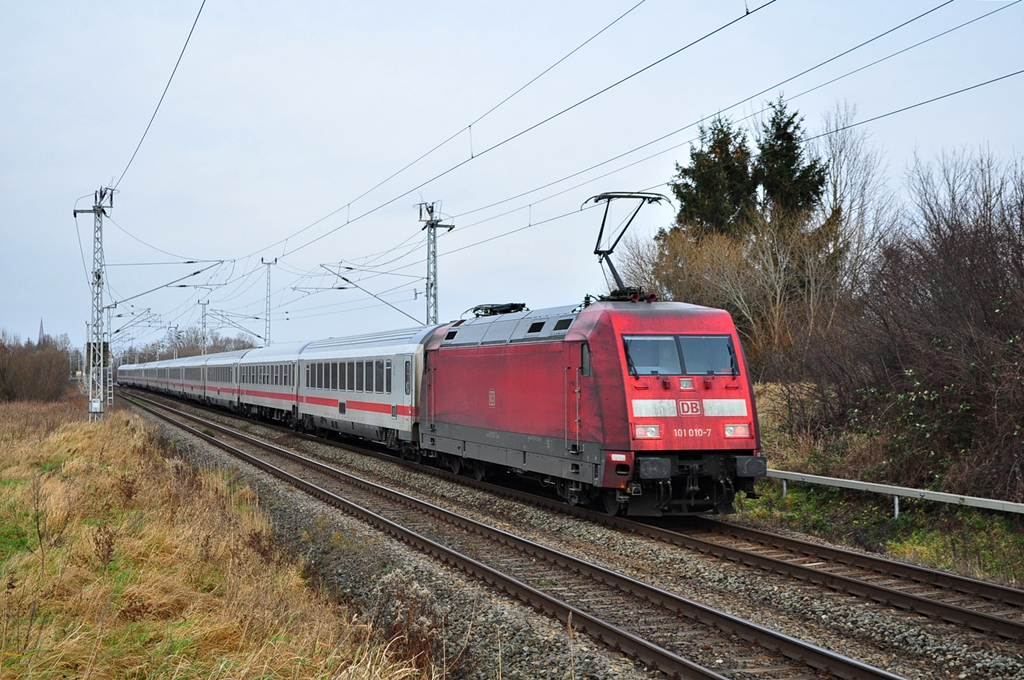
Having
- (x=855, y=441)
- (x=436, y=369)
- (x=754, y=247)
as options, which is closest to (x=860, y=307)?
(x=855, y=441)

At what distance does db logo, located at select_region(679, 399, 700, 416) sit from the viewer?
11.8 m

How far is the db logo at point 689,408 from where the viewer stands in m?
11.8

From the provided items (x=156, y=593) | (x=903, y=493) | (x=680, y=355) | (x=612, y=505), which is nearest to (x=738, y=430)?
(x=680, y=355)

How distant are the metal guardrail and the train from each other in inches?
70.8

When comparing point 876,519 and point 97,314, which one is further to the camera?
point 97,314

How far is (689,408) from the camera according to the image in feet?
38.9

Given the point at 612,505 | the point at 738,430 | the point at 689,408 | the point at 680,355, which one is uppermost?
the point at 680,355

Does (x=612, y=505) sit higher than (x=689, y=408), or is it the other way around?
(x=689, y=408)

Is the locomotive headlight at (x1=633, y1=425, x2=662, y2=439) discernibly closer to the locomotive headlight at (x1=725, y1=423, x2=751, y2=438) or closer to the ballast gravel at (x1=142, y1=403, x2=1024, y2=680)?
the locomotive headlight at (x1=725, y1=423, x2=751, y2=438)

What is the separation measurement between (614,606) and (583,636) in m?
1.05

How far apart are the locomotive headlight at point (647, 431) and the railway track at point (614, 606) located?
2041 mm

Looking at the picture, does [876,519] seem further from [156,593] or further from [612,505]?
[156,593]

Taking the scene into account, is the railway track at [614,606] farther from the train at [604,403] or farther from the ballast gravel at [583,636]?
the train at [604,403]

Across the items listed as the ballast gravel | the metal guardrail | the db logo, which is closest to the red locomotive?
the db logo
